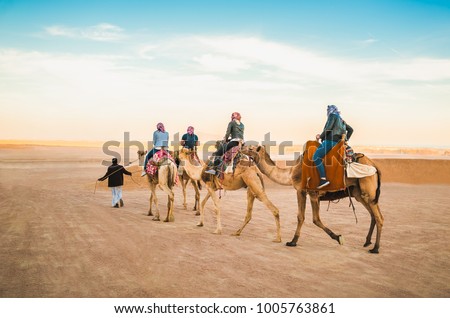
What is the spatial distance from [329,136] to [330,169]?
0.87m

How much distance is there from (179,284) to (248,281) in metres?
1.29

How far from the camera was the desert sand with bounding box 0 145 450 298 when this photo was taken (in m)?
8.02

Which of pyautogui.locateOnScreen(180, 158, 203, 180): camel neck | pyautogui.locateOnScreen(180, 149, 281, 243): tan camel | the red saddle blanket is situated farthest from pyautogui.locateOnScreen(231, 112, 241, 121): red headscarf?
the red saddle blanket

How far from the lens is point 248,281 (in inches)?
331

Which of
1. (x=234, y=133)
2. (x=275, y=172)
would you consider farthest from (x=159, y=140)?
(x=275, y=172)

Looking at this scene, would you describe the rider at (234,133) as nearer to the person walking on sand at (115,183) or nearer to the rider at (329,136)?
the rider at (329,136)

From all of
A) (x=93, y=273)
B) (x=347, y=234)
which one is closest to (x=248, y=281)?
(x=93, y=273)

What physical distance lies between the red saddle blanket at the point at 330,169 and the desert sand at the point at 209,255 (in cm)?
159

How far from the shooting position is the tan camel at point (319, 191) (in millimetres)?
10977

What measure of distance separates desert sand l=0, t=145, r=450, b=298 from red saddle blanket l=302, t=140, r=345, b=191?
159cm

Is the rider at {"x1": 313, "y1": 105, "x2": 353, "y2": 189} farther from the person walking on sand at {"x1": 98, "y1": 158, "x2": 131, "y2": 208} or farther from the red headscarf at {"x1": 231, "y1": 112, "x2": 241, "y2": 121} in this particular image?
the person walking on sand at {"x1": 98, "y1": 158, "x2": 131, "y2": 208}

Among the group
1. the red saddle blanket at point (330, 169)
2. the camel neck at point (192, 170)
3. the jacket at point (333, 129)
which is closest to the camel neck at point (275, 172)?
the red saddle blanket at point (330, 169)
